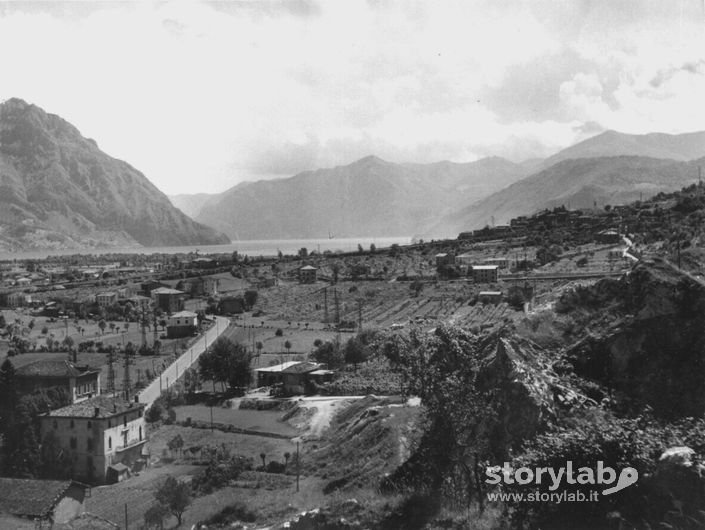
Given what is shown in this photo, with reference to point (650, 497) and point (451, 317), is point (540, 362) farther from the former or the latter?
point (451, 317)

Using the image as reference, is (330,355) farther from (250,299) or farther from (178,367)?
(250,299)

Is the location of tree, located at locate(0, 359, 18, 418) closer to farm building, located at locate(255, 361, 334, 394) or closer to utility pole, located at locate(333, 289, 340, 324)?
farm building, located at locate(255, 361, 334, 394)

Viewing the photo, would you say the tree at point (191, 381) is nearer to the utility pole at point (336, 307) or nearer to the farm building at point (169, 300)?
the utility pole at point (336, 307)

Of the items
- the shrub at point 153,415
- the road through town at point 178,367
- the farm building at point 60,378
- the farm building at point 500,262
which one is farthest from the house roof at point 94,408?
the farm building at point 500,262

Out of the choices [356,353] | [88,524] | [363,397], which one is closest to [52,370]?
[363,397]

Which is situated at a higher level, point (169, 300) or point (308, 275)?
point (308, 275)

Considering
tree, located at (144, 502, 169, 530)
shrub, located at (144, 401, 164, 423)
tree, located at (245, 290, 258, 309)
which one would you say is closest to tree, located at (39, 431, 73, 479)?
shrub, located at (144, 401, 164, 423)
